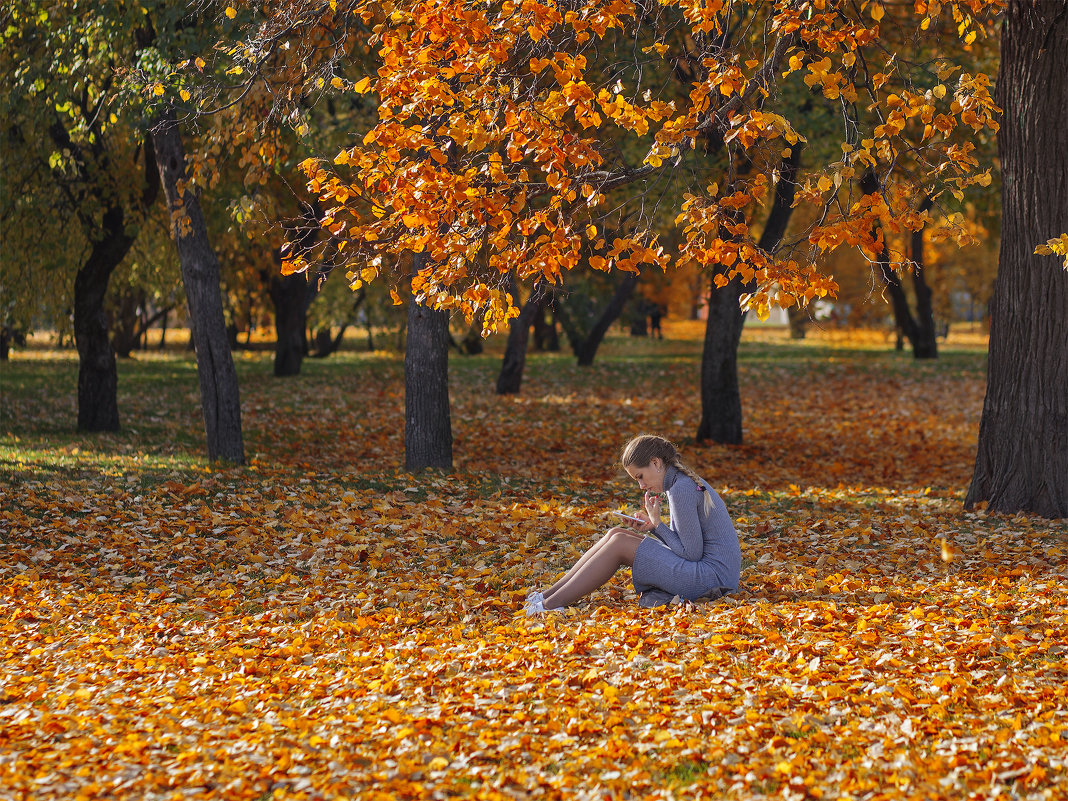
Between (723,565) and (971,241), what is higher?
(971,241)

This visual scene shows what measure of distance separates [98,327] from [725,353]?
29.0ft

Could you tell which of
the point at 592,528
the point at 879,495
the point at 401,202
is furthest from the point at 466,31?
the point at 879,495

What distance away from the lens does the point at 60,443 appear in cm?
1336

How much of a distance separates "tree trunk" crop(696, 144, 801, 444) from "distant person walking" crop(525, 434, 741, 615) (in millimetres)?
7665

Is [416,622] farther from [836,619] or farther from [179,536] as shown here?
[179,536]

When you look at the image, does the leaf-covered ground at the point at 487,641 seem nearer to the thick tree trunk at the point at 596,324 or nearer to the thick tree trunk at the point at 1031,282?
the thick tree trunk at the point at 1031,282

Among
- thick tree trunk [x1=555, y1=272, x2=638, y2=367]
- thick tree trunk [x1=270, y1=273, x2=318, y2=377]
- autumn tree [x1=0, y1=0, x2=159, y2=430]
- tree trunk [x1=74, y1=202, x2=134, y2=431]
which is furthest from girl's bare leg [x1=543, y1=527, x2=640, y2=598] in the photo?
thick tree trunk [x1=270, y1=273, x2=318, y2=377]

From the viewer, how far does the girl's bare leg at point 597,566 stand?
6.09m

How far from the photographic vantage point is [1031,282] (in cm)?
839

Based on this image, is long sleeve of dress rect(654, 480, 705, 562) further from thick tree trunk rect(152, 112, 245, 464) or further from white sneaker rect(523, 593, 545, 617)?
thick tree trunk rect(152, 112, 245, 464)

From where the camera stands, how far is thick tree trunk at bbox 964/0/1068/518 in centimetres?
812

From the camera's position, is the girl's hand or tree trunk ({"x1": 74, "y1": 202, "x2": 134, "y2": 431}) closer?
the girl's hand

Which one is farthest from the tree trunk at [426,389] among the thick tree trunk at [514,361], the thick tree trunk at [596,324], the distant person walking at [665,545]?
the thick tree trunk at [596,324]

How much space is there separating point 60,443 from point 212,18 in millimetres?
5979
